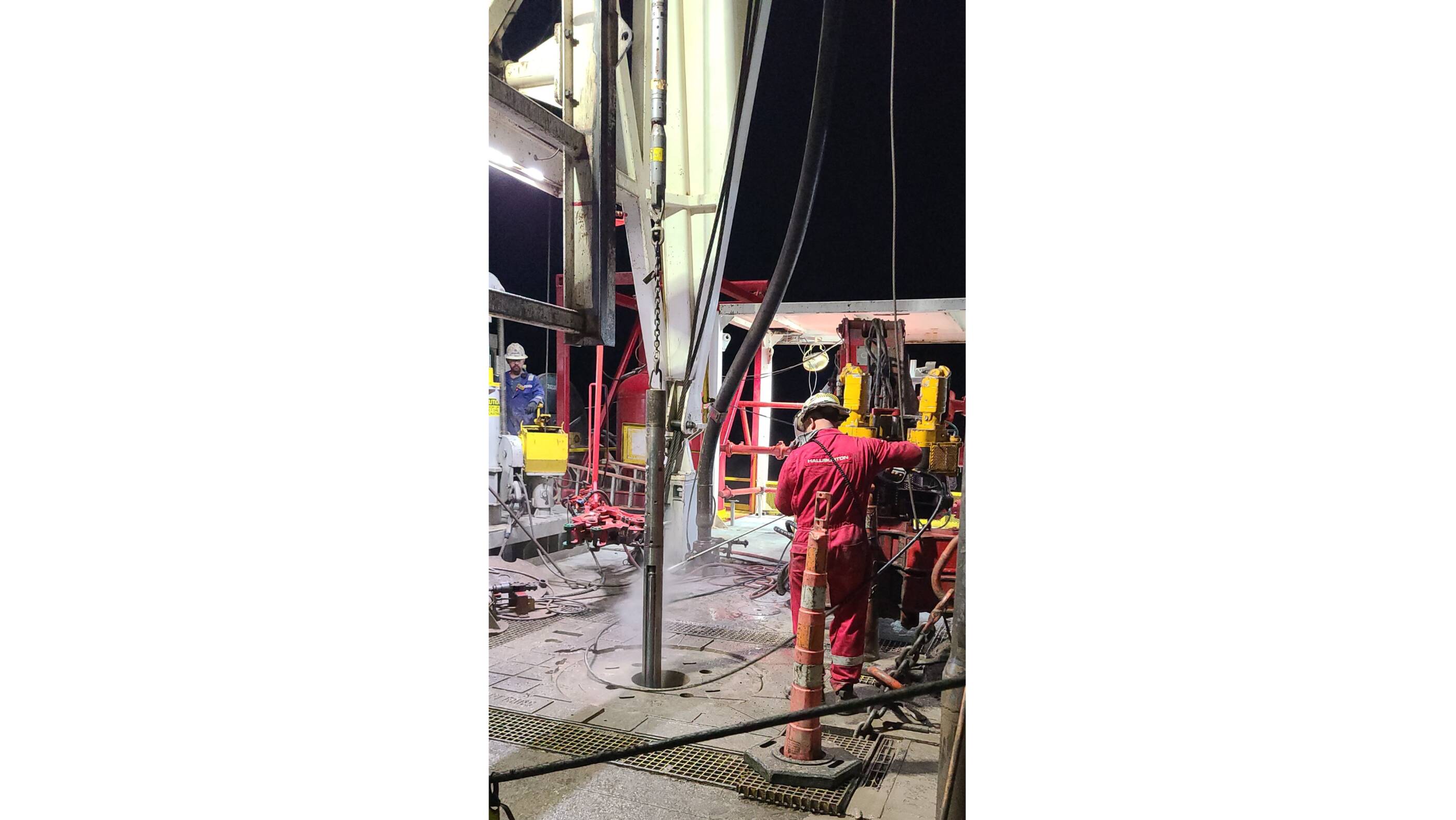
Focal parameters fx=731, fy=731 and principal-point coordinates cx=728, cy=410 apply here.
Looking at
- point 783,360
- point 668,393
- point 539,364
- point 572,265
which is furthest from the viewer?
point 783,360

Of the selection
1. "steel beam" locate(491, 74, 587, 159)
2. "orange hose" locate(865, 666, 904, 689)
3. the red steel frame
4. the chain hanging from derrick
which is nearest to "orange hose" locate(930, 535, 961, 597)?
"orange hose" locate(865, 666, 904, 689)

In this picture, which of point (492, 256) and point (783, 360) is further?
point (783, 360)

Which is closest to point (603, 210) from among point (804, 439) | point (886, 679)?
point (804, 439)

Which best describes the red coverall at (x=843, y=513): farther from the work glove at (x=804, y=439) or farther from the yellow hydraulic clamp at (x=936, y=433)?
the yellow hydraulic clamp at (x=936, y=433)

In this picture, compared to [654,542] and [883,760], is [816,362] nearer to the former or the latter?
[654,542]

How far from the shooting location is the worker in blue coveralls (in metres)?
9.05

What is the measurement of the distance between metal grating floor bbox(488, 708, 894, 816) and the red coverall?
53 cm

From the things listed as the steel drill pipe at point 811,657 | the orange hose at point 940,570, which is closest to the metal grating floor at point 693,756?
the steel drill pipe at point 811,657

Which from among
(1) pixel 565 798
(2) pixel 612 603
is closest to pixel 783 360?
(2) pixel 612 603

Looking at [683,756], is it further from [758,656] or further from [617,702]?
[758,656]

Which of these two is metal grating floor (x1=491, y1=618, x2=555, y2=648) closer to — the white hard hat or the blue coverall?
the white hard hat

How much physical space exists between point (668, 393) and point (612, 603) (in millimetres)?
2019

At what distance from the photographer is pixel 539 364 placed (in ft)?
53.9

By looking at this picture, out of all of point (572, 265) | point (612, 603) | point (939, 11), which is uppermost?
point (939, 11)
